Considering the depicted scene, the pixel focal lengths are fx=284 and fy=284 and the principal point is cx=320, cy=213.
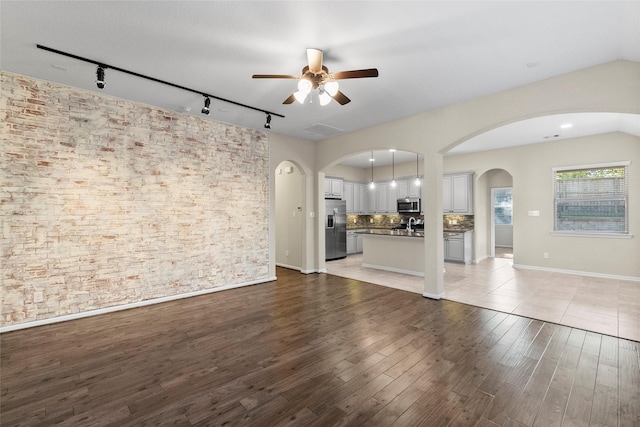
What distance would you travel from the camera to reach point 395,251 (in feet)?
21.8

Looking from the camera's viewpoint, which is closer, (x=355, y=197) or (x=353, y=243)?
(x=353, y=243)

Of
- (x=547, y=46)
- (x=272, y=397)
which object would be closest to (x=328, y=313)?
(x=272, y=397)

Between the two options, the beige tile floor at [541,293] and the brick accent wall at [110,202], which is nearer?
the brick accent wall at [110,202]

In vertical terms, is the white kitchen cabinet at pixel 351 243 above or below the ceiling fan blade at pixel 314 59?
below

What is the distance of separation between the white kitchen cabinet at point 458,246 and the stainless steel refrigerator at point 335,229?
2.92 m

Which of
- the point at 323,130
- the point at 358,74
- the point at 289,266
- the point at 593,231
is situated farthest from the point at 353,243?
the point at 358,74

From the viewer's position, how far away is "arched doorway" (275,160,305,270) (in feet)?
22.7

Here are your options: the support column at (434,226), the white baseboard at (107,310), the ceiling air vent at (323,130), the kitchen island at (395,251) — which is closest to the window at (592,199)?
the kitchen island at (395,251)

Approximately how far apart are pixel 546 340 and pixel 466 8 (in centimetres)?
338

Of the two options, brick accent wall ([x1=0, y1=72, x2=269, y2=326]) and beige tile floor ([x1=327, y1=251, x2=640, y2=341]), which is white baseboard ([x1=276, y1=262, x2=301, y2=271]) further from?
brick accent wall ([x1=0, y1=72, x2=269, y2=326])

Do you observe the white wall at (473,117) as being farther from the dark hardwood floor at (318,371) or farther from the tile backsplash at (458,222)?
the tile backsplash at (458,222)

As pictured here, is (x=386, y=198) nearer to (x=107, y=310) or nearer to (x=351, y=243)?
(x=351, y=243)

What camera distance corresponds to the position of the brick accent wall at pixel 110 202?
3441 mm

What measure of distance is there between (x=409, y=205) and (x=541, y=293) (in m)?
4.61
